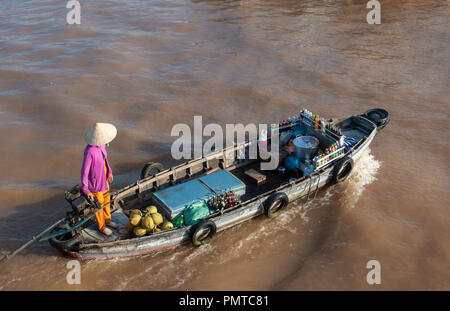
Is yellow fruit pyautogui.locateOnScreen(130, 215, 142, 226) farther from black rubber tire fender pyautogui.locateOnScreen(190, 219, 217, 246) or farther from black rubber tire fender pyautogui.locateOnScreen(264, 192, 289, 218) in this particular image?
black rubber tire fender pyautogui.locateOnScreen(264, 192, 289, 218)

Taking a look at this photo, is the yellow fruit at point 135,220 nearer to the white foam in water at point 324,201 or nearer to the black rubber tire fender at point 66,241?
the black rubber tire fender at point 66,241

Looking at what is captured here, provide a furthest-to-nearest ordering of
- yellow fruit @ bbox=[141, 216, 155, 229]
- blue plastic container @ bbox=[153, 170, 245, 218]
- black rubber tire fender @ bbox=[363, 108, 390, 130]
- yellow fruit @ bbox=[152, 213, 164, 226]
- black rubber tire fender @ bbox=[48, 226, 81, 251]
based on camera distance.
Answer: black rubber tire fender @ bbox=[363, 108, 390, 130] < blue plastic container @ bbox=[153, 170, 245, 218] < yellow fruit @ bbox=[152, 213, 164, 226] < yellow fruit @ bbox=[141, 216, 155, 229] < black rubber tire fender @ bbox=[48, 226, 81, 251]

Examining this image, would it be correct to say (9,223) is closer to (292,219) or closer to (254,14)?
(292,219)

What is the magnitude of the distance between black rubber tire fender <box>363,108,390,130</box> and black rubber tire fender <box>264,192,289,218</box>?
4971 mm

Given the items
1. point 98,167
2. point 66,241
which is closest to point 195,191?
point 98,167

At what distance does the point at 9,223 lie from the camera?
10680mm

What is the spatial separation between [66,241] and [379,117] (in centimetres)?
1052

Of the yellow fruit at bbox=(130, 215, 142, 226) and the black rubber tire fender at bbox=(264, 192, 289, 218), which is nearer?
the yellow fruit at bbox=(130, 215, 142, 226)

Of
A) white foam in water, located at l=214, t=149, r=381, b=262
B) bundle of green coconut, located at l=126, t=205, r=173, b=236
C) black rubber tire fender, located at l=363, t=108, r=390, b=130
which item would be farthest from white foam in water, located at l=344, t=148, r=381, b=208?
bundle of green coconut, located at l=126, t=205, r=173, b=236

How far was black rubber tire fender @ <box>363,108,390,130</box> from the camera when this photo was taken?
13211mm

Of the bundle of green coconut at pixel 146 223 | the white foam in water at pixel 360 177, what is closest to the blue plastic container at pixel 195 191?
the bundle of green coconut at pixel 146 223

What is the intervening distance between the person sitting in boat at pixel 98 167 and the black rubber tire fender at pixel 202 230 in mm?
1915

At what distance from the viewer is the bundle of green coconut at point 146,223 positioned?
901 centimetres
